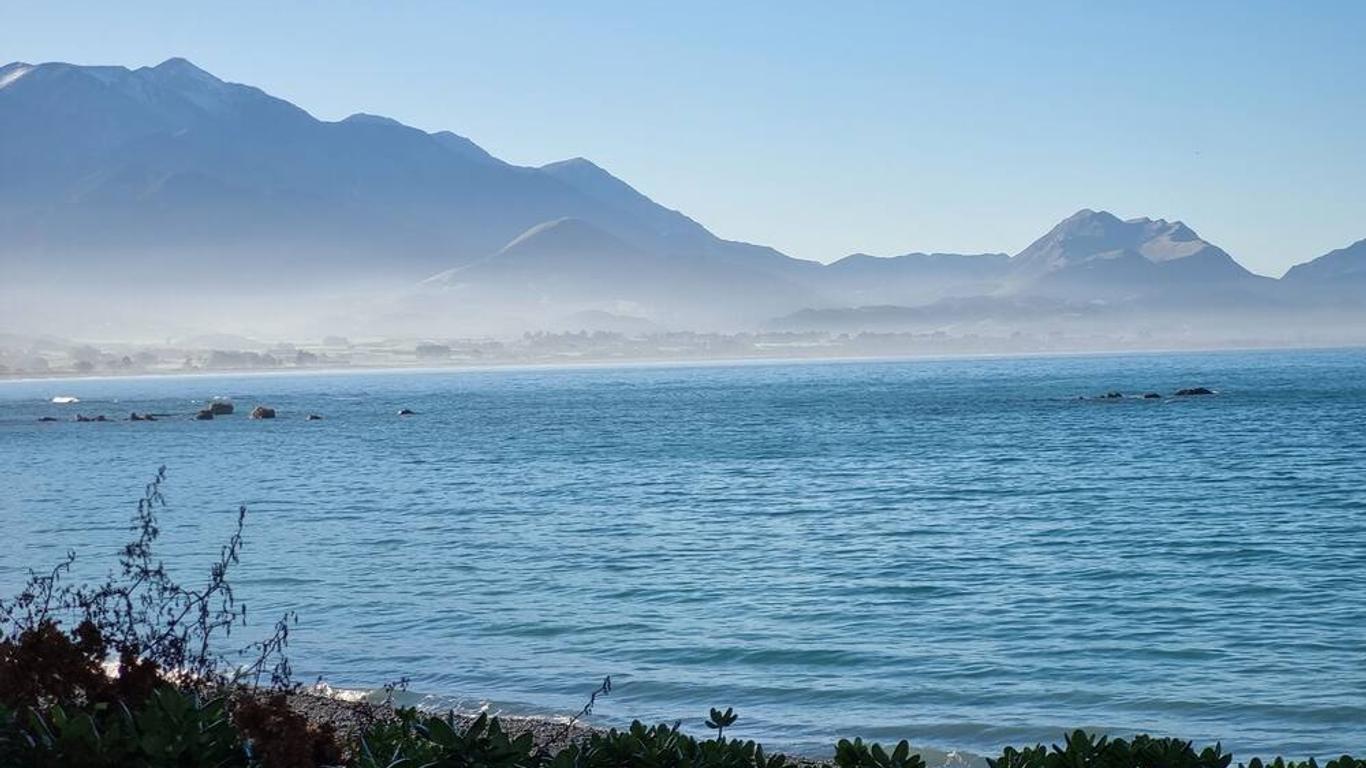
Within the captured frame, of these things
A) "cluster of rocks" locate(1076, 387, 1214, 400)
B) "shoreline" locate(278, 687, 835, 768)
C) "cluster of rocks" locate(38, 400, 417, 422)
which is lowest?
"cluster of rocks" locate(38, 400, 417, 422)

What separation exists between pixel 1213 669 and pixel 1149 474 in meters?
34.6

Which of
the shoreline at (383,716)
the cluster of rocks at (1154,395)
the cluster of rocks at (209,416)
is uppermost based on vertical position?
the cluster of rocks at (1154,395)

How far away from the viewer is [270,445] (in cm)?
8050

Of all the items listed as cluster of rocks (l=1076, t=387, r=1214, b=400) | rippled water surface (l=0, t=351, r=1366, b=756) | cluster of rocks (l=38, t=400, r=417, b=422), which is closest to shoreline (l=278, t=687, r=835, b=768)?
rippled water surface (l=0, t=351, r=1366, b=756)

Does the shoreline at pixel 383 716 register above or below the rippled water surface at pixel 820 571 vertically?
above

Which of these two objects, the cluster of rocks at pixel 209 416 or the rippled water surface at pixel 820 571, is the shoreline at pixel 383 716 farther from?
the cluster of rocks at pixel 209 416

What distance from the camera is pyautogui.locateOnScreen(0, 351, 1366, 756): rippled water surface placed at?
17516mm

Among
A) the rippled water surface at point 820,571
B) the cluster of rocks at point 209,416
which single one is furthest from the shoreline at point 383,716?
the cluster of rocks at point 209,416

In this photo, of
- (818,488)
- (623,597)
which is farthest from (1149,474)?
(623,597)

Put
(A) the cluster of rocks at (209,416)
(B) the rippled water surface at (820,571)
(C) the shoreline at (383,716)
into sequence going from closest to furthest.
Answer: (C) the shoreline at (383,716)
(B) the rippled water surface at (820,571)
(A) the cluster of rocks at (209,416)

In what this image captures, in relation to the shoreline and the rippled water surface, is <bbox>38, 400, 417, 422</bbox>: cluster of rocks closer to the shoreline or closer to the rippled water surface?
the rippled water surface

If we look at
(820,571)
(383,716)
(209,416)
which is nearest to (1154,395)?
(209,416)

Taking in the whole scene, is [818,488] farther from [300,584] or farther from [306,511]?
[300,584]

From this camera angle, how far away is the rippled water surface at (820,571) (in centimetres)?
1752
